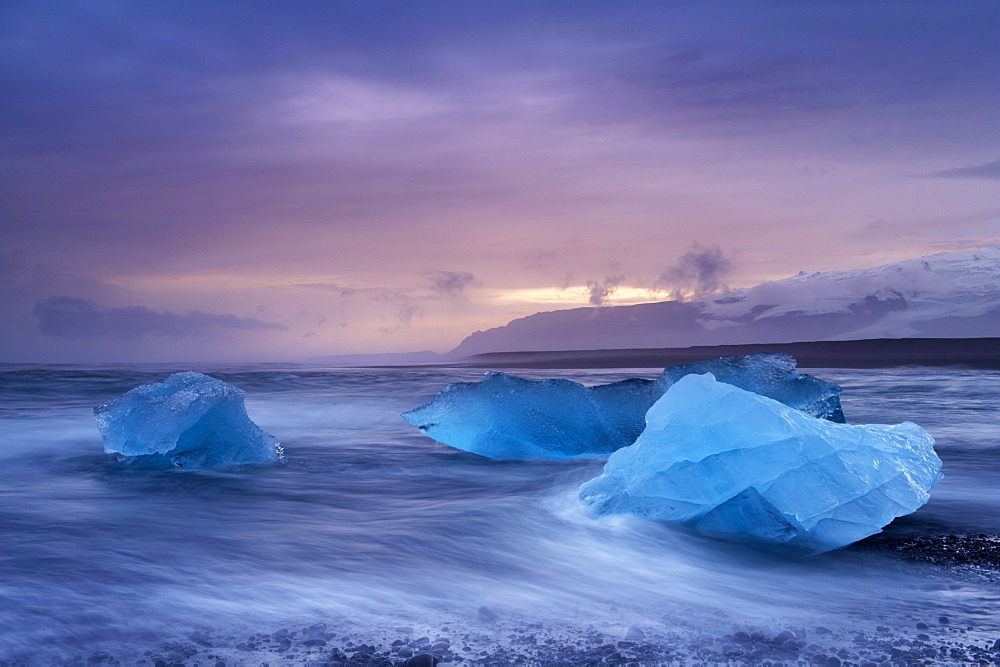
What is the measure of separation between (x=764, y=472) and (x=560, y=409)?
247 cm

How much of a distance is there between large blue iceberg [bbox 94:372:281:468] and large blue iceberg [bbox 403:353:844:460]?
144 centimetres

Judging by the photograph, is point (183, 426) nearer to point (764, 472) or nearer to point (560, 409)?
point (560, 409)

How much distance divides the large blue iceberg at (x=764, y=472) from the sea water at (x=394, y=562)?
0.46 feet

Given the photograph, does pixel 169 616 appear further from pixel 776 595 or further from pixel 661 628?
pixel 776 595

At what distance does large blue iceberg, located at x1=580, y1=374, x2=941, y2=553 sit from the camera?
2930 mm

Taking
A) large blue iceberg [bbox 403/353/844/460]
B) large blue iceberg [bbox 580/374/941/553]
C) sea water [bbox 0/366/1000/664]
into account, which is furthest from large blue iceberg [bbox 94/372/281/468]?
large blue iceberg [bbox 580/374/941/553]

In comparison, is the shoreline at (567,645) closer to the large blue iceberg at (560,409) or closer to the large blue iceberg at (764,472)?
the large blue iceberg at (764,472)

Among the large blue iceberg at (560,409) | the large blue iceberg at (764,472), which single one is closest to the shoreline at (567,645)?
the large blue iceberg at (764,472)

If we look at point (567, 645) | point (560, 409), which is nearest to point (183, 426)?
point (560, 409)

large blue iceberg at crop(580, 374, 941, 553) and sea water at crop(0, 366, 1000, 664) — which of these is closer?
sea water at crop(0, 366, 1000, 664)

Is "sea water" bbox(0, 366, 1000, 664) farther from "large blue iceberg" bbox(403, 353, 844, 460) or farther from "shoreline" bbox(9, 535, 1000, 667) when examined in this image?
"large blue iceberg" bbox(403, 353, 844, 460)

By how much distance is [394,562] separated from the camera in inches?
111

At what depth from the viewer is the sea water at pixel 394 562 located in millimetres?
2127

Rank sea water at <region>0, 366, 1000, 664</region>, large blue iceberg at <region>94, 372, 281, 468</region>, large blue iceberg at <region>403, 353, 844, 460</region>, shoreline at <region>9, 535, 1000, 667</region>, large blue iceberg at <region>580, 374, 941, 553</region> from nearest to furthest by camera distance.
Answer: shoreline at <region>9, 535, 1000, 667</region> < sea water at <region>0, 366, 1000, 664</region> < large blue iceberg at <region>580, 374, 941, 553</region> < large blue iceberg at <region>94, 372, 281, 468</region> < large blue iceberg at <region>403, 353, 844, 460</region>
